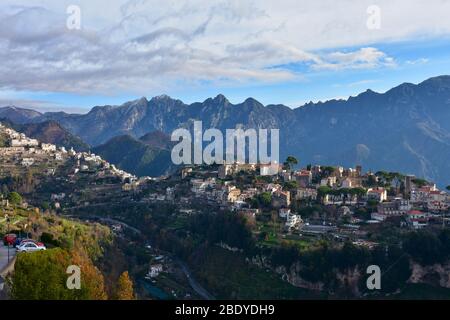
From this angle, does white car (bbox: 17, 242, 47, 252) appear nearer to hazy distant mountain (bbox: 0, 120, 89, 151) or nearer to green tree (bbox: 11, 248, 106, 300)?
green tree (bbox: 11, 248, 106, 300)

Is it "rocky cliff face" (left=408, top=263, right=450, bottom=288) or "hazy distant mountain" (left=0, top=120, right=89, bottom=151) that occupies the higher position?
"hazy distant mountain" (left=0, top=120, right=89, bottom=151)

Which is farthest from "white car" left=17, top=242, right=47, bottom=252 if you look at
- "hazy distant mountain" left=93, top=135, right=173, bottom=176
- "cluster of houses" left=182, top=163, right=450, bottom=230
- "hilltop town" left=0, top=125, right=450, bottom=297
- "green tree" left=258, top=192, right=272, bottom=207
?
"hazy distant mountain" left=93, top=135, right=173, bottom=176

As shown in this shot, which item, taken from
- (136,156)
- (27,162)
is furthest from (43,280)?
(136,156)

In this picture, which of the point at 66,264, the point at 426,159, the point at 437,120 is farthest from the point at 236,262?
the point at 437,120

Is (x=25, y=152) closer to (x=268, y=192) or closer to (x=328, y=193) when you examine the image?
(x=268, y=192)

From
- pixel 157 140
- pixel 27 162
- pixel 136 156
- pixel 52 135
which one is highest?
pixel 52 135

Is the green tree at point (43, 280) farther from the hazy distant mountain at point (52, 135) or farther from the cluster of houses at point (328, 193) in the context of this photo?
the hazy distant mountain at point (52, 135)
